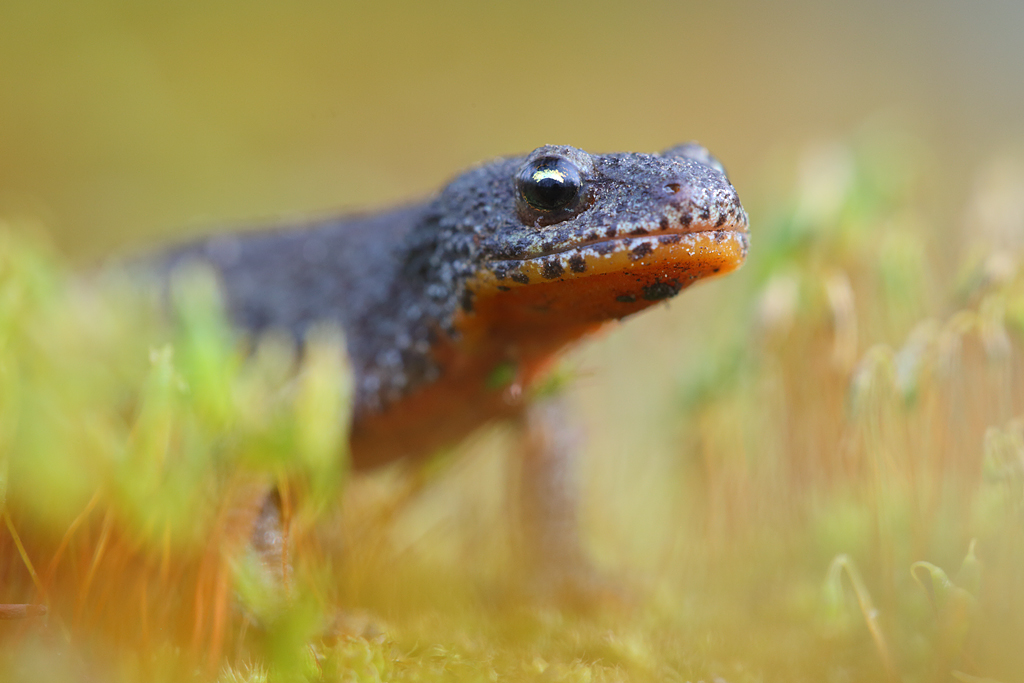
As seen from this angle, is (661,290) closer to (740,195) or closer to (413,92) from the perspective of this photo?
(740,195)

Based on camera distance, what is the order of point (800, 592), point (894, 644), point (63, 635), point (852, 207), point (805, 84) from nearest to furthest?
point (63, 635)
point (894, 644)
point (800, 592)
point (852, 207)
point (805, 84)

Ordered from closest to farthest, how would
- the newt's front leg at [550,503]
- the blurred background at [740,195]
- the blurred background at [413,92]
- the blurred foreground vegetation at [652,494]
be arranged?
the blurred foreground vegetation at [652,494]
the blurred background at [740,195]
the newt's front leg at [550,503]
the blurred background at [413,92]

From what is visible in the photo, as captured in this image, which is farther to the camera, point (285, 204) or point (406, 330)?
point (285, 204)

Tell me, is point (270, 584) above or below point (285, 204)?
below

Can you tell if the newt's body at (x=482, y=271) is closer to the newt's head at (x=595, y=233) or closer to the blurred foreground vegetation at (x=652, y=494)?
the newt's head at (x=595, y=233)

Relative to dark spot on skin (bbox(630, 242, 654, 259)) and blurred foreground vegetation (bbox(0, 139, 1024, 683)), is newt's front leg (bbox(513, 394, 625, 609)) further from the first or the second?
dark spot on skin (bbox(630, 242, 654, 259))

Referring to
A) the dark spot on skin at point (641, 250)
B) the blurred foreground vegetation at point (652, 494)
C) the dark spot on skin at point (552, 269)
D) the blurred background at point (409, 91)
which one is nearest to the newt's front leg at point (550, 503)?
the blurred foreground vegetation at point (652, 494)

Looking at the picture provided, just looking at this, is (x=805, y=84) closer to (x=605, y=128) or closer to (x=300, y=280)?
(x=605, y=128)

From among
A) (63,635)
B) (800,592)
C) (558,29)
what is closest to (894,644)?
(800,592)

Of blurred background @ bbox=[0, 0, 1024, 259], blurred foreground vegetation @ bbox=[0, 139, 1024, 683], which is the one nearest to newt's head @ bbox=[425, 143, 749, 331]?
blurred foreground vegetation @ bbox=[0, 139, 1024, 683]
